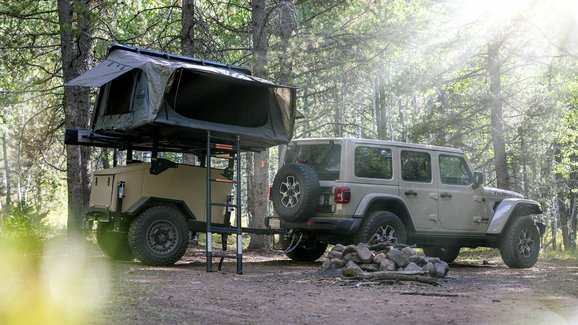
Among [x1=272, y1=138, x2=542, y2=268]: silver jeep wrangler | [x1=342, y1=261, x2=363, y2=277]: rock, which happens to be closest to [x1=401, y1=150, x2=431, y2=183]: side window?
[x1=272, y1=138, x2=542, y2=268]: silver jeep wrangler

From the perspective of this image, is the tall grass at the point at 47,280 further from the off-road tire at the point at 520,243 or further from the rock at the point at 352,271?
the off-road tire at the point at 520,243

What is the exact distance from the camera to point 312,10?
2070cm

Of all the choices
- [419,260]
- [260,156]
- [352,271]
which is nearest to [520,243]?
[419,260]

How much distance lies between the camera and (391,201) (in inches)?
455

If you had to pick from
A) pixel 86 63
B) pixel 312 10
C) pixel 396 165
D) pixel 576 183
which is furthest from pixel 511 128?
pixel 86 63

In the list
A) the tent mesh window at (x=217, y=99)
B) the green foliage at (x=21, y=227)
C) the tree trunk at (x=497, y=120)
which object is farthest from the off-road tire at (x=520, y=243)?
the green foliage at (x=21, y=227)

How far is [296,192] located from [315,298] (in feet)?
11.9

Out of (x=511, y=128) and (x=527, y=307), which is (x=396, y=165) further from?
(x=511, y=128)

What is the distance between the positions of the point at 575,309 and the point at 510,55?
39.7 feet

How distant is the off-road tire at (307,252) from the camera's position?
1270 centimetres

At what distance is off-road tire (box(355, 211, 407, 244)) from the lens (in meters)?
11.1

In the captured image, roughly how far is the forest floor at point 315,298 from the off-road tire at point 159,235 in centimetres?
25

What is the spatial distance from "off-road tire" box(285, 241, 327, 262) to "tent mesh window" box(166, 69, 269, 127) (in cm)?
249

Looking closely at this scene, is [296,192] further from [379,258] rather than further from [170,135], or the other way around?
[170,135]
